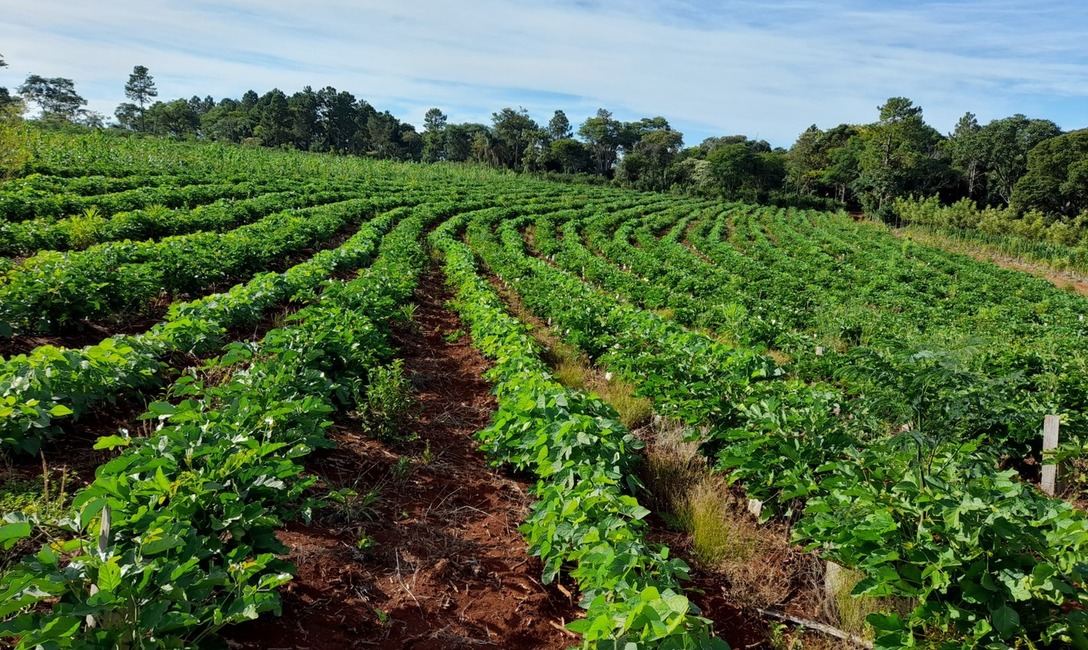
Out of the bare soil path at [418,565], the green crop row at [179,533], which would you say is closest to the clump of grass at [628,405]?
the bare soil path at [418,565]

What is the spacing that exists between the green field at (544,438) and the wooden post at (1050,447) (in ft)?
0.54

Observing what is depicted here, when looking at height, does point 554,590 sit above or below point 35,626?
below

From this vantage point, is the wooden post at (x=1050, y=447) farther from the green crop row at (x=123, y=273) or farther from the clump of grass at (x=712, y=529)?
the green crop row at (x=123, y=273)

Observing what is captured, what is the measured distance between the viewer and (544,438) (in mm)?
4125

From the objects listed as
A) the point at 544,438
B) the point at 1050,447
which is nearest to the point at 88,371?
the point at 544,438

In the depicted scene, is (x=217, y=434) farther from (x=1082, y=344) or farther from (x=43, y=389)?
(x=1082, y=344)

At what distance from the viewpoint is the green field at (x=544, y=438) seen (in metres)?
2.46

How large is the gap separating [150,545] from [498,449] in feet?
10.5

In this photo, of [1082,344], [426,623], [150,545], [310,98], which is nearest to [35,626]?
[150,545]

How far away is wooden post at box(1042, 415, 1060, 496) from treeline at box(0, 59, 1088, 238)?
43.3 meters

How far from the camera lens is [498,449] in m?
5.15

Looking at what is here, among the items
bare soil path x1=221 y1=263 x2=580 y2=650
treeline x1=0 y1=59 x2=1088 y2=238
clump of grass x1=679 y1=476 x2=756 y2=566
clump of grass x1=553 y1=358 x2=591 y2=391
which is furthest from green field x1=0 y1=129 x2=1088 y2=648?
treeline x1=0 y1=59 x2=1088 y2=238

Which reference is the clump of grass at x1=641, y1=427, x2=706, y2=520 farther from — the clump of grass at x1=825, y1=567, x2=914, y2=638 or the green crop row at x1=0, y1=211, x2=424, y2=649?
the green crop row at x1=0, y1=211, x2=424, y2=649

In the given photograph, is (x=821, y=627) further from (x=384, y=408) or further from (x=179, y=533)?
(x=384, y=408)
